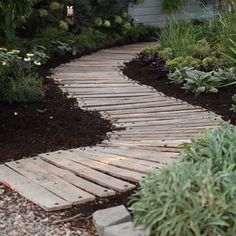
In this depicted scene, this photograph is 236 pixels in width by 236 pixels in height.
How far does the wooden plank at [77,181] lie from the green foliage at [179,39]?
4.82 meters

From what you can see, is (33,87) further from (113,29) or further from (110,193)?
(113,29)

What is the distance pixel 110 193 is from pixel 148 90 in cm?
412

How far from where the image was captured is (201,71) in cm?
799

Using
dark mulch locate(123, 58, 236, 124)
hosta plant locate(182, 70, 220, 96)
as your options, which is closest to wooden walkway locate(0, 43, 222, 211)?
dark mulch locate(123, 58, 236, 124)

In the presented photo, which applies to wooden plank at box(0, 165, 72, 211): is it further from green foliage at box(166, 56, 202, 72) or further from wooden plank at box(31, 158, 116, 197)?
green foliage at box(166, 56, 202, 72)

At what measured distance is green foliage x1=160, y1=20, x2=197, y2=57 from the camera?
9.06 metres

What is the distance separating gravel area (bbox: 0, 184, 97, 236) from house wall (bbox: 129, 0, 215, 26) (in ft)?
35.1

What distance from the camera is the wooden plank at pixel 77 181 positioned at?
389 cm

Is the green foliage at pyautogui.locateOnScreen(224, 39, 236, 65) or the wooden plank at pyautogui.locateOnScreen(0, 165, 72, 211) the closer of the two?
the wooden plank at pyautogui.locateOnScreen(0, 165, 72, 211)

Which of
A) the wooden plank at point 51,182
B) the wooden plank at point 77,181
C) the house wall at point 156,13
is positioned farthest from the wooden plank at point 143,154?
the house wall at point 156,13

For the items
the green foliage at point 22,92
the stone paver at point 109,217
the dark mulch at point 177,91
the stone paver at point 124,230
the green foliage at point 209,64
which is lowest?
the dark mulch at point 177,91

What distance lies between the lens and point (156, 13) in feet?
47.7

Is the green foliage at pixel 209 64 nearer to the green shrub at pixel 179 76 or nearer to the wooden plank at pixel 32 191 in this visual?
the green shrub at pixel 179 76

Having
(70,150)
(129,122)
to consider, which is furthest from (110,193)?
(129,122)
